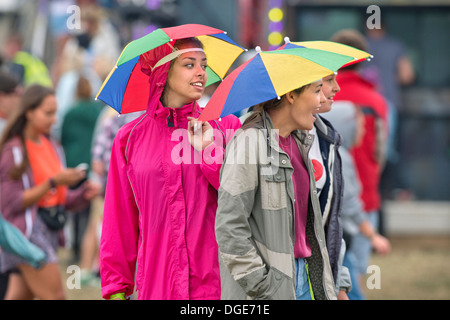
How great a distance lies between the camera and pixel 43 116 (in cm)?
605

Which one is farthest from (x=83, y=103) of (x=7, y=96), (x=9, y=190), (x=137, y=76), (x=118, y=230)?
(x=118, y=230)

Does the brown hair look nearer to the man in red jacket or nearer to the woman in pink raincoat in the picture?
the woman in pink raincoat

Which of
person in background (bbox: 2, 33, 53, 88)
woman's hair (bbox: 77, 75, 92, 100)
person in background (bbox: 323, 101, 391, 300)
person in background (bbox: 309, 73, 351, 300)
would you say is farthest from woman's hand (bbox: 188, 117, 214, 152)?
person in background (bbox: 2, 33, 53, 88)

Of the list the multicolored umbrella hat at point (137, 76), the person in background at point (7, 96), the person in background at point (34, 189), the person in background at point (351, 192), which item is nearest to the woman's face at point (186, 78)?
the multicolored umbrella hat at point (137, 76)

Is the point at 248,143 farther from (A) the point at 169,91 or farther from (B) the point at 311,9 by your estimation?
(B) the point at 311,9

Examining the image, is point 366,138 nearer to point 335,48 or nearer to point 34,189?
point 34,189

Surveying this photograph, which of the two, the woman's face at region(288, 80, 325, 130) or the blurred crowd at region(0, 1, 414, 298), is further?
the blurred crowd at region(0, 1, 414, 298)

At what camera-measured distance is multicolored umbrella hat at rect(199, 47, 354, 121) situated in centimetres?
363

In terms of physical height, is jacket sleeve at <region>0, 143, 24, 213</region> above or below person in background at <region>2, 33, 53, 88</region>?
below

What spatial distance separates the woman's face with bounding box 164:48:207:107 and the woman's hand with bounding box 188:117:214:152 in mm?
205

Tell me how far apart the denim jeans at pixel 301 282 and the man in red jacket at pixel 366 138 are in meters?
2.27

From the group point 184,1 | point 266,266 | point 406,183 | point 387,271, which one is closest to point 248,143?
point 266,266

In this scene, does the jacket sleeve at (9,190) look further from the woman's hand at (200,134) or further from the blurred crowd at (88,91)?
the woman's hand at (200,134)

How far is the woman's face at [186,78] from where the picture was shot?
13.2 ft
